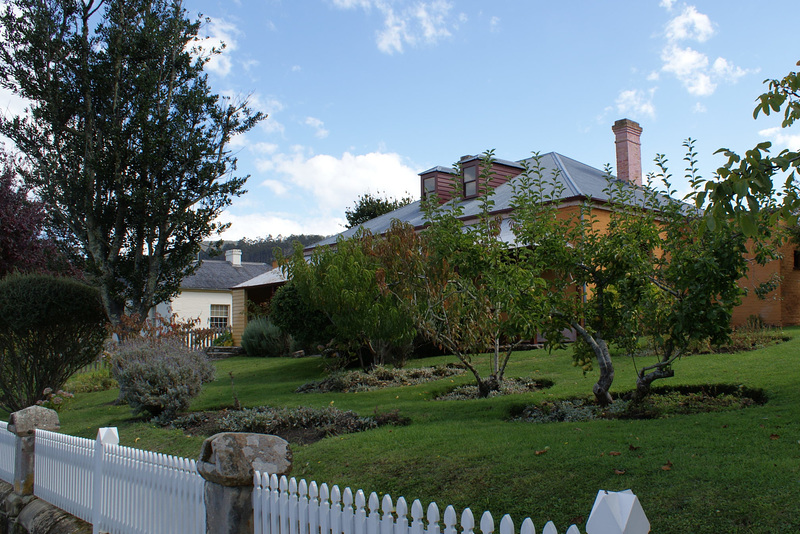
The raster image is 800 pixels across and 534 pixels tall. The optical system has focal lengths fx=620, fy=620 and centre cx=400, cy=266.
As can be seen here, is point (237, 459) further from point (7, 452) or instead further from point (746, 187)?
point (7, 452)

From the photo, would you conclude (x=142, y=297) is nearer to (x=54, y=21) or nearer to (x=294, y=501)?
(x=54, y=21)

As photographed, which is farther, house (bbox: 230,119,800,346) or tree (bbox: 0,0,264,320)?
house (bbox: 230,119,800,346)

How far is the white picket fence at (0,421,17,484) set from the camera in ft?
24.7

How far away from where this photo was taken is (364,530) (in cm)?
337

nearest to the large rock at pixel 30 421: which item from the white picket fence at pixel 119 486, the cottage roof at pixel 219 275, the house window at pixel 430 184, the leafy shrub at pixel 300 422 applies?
the white picket fence at pixel 119 486

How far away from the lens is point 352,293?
486 inches

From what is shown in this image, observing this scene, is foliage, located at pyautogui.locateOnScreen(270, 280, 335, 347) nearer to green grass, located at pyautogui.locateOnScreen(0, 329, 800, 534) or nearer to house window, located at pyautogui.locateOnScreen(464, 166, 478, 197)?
green grass, located at pyautogui.locateOnScreen(0, 329, 800, 534)

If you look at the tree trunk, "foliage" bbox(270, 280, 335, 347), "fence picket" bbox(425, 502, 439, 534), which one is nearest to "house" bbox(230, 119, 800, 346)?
"foliage" bbox(270, 280, 335, 347)

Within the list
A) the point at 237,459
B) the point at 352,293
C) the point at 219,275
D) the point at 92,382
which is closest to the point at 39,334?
the point at 92,382

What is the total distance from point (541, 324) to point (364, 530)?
5.08 m

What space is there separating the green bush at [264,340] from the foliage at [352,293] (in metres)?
7.75

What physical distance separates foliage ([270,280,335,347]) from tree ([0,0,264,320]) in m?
2.58

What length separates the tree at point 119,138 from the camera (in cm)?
1359

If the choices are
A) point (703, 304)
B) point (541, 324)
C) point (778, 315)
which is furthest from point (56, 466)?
point (778, 315)
